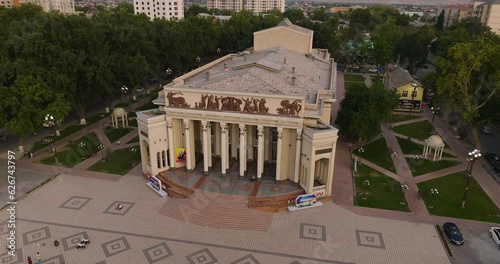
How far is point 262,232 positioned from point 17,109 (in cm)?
2970

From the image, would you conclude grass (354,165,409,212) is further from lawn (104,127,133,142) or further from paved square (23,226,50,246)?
lawn (104,127,133,142)

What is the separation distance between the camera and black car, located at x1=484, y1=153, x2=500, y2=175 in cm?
4069

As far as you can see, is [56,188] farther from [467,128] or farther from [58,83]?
[467,128]

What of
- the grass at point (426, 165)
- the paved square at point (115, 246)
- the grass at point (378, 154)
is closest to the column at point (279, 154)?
the grass at point (378, 154)

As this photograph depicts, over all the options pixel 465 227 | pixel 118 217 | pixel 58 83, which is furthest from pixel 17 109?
pixel 465 227

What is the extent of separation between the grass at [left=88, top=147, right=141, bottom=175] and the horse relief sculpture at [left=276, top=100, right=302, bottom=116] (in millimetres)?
18959

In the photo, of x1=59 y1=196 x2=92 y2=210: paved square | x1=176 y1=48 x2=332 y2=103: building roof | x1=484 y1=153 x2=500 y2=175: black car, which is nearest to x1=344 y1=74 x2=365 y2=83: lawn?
x1=176 y1=48 x2=332 y2=103: building roof

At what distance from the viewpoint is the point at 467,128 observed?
55.3 metres

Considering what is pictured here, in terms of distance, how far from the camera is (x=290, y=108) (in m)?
33.0

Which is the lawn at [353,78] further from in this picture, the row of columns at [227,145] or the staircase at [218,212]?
the staircase at [218,212]

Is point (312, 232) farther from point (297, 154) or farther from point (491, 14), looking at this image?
point (491, 14)

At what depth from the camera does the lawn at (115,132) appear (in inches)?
1932

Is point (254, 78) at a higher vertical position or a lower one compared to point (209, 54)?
higher

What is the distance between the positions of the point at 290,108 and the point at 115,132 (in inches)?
1137
